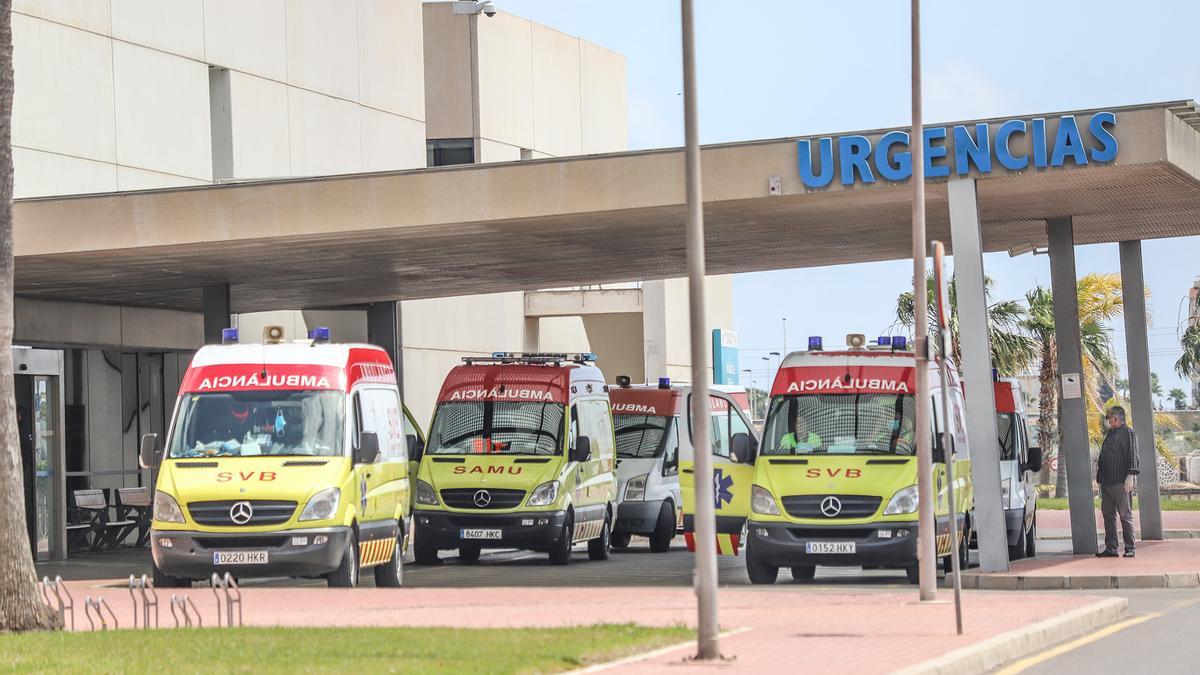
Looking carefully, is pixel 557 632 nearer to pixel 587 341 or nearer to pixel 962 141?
pixel 962 141

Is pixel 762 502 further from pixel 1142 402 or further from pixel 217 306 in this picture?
pixel 217 306

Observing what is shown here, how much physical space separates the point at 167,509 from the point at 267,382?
5.81 feet

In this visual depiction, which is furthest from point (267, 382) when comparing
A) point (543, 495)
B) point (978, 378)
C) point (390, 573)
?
point (978, 378)

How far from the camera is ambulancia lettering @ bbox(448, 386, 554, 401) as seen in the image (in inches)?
963

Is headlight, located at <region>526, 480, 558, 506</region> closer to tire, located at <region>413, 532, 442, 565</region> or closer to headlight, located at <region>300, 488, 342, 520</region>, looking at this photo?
tire, located at <region>413, 532, 442, 565</region>

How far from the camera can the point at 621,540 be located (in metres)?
28.7

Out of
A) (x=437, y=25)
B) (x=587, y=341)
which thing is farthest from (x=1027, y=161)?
(x=587, y=341)

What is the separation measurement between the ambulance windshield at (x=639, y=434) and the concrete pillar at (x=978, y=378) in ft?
25.9

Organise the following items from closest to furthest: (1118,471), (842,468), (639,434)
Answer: (842,468)
(1118,471)
(639,434)

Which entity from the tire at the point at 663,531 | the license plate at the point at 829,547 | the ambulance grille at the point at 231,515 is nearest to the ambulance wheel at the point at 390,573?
the ambulance grille at the point at 231,515

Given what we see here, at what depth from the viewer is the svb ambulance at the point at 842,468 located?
1970 cm

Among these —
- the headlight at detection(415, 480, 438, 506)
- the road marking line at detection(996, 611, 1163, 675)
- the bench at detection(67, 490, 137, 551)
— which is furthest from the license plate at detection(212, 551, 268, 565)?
the bench at detection(67, 490, 137, 551)

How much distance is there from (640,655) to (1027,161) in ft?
32.0

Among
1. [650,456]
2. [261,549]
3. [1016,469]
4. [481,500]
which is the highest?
[650,456]
